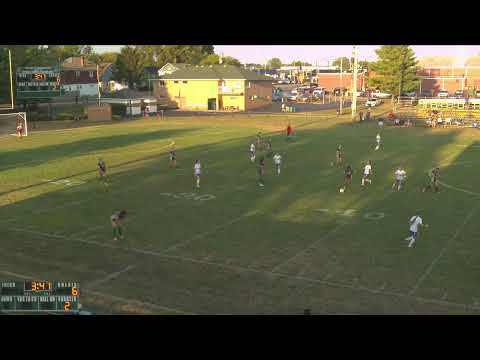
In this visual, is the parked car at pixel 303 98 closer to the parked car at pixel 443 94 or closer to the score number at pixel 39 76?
the parked car at pixel 443 94

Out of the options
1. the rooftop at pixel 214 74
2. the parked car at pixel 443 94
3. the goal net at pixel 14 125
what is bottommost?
the goal net at pixel 14 125

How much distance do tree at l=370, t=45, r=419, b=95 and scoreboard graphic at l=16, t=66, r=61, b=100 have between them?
56378 millimetres

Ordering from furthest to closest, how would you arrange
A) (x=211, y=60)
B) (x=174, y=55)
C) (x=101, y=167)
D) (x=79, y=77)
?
(x=174, y=55) < (x=211, y=60) < (x=79, y=77) < (x=101, y=167)

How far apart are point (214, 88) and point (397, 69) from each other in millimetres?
31138

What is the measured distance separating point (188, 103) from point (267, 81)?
589 inches

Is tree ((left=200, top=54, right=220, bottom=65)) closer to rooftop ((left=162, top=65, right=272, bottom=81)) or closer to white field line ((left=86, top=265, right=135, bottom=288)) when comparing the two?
rooftop ((left=162, top=65, right=272, bottom=81))

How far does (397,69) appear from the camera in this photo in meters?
89.7

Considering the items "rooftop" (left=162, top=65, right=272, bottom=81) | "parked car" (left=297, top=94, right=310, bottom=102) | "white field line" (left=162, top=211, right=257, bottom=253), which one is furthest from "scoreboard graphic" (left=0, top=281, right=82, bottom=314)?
"parked car" (left=297, top=94, right=310, bottom=102)

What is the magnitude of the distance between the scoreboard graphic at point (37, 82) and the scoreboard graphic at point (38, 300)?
44699mm

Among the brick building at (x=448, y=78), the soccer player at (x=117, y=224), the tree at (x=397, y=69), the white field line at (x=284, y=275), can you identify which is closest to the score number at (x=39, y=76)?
the white field line at (x=284, y=275)

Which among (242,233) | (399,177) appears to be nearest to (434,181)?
(399,177)

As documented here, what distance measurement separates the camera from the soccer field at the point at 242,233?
15.1 meters

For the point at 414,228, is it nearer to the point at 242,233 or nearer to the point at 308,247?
the point at 308,247
